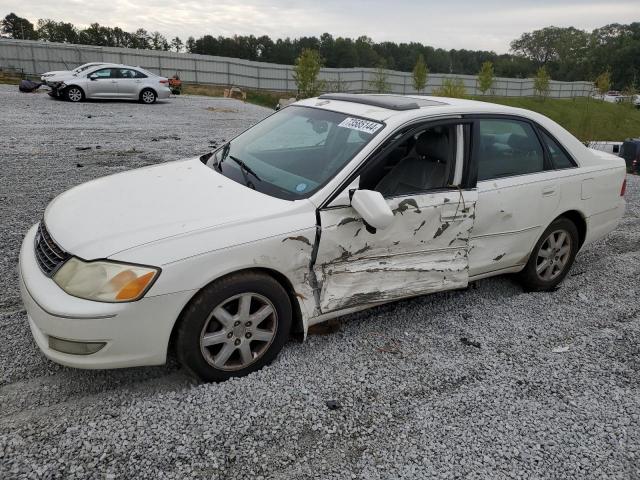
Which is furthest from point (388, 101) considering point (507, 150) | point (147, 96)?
point (147, 96)

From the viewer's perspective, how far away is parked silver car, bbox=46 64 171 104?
698 inches

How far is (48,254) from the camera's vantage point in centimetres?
292

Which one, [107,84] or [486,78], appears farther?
[486,78]

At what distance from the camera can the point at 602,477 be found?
8.09 ft

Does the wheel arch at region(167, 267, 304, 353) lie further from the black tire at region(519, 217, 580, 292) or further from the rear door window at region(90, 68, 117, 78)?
the rear door window at region(90, 68, 117, 78)

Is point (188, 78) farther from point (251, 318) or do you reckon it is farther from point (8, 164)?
point (251, 318)

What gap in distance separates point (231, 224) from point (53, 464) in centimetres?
143

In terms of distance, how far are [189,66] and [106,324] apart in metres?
38.2

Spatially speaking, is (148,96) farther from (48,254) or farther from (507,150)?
(48,254)

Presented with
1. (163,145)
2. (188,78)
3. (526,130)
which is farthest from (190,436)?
(188,78)

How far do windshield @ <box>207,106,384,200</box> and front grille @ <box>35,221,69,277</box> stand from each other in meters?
1.21

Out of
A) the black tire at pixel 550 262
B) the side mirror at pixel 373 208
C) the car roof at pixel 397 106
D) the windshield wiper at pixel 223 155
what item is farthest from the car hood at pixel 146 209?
the black tire at pixel 550 262

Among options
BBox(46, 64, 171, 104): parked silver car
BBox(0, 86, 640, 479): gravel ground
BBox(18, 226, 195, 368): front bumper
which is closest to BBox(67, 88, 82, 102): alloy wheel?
BBox(46, 64, 171, 104): parked silver car

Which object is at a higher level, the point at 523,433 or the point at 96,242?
the point at 96,242
